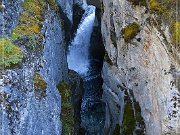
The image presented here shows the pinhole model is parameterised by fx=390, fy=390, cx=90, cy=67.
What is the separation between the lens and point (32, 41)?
1414 cm

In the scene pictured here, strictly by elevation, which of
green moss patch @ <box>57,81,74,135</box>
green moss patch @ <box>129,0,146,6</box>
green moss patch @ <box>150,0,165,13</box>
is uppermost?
green moss patch @ <box>129,0,146,6</box>

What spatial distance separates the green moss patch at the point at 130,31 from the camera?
53.4 ft

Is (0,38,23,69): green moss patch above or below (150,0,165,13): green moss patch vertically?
below

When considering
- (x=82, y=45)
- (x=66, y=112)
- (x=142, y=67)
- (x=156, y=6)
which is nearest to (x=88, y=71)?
(x=82, y=45)

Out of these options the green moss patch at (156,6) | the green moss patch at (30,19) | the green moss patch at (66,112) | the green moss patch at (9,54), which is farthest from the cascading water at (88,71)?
the green moss patch at (9,54)

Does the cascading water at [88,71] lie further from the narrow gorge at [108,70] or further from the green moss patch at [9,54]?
the green moss patch at [9,54]

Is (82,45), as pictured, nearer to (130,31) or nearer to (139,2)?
(130,31)

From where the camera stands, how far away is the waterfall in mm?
26344

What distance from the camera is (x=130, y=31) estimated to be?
16.6 m

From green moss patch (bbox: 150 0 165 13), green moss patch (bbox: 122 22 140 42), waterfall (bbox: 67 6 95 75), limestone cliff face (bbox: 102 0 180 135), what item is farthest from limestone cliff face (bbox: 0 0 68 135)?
waterfall (bbox: 67 6 95 75)

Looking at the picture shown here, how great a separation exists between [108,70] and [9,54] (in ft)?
26.5

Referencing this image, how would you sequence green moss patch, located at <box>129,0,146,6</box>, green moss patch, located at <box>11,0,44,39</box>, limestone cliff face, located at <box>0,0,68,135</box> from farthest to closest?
green moss patch, located at <box>129,0,146,6</box>, green moss patch, located at <box>11,0,44,39</box>, limestone cliff face, located at <box>0,0,68,135</box>

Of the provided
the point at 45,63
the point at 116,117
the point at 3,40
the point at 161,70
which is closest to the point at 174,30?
the point at 161,70

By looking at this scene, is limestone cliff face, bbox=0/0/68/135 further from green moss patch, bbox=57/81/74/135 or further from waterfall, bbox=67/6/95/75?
waterfall, bbox=67/6/95/75
